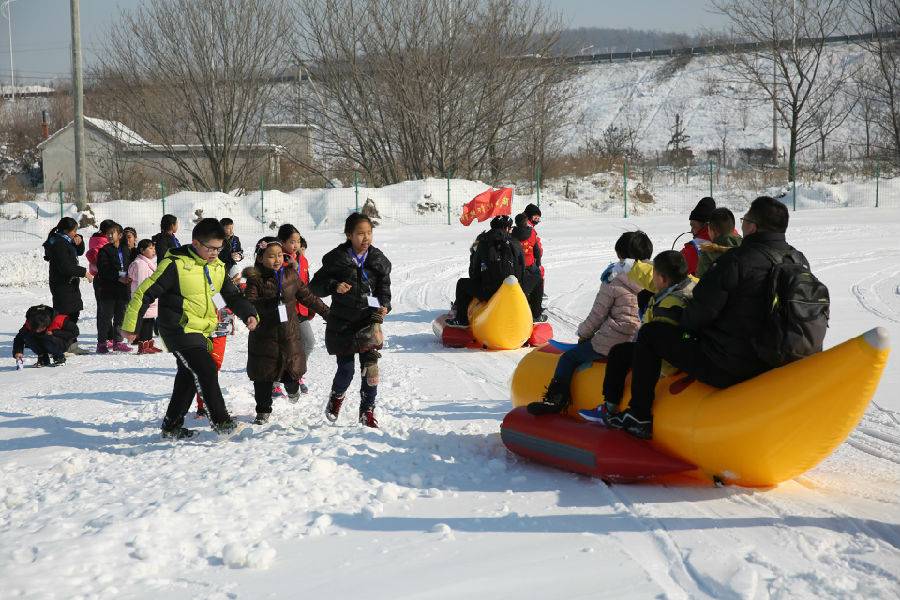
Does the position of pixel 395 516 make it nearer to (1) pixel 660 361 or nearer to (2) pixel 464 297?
(1) pixel 660 361

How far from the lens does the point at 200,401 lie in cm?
755

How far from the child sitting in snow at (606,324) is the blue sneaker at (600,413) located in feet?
0.88

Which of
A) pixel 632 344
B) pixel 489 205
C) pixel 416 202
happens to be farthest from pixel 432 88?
pixel 632 344

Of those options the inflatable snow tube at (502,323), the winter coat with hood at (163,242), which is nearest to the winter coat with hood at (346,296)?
the inflatable snow tube at (502,323)

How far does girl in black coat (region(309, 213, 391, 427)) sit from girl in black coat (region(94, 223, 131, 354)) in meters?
5.65

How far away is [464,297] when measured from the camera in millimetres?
11109

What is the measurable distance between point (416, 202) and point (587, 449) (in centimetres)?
2207

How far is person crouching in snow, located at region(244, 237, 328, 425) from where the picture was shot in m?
6.94

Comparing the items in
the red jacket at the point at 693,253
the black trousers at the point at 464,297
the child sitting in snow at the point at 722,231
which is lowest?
the black trousers at the point at 464,297

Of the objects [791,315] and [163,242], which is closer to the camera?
[791,315]

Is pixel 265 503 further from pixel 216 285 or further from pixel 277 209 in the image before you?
pixel 277 209

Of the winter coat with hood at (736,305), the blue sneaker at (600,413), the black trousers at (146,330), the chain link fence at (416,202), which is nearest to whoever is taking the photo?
the winter coat with hood at (736,305)

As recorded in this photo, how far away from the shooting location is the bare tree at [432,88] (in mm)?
30562

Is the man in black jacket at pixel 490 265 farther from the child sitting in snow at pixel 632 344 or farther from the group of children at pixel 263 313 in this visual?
the child sitting in snow at pixel 632 344
